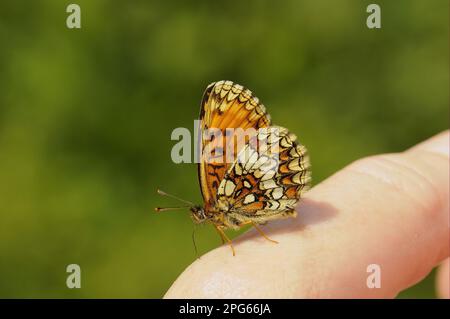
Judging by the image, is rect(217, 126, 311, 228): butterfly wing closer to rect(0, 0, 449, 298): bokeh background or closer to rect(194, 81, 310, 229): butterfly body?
rect(194, 81, 310, 229): butterfly body

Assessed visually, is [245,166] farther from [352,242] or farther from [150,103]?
[150,103]

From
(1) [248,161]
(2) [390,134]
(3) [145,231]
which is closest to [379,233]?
(1) [248,161]

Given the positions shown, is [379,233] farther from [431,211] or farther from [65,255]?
[65,255]

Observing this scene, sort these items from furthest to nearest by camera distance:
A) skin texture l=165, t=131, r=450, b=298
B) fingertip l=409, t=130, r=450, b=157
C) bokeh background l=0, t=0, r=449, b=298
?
bokeh background l=0, t=0, r=449, b=298
fingertip l=409, t=130, r=450, b=157
skin texture l=165, t=131, r=450, b=298

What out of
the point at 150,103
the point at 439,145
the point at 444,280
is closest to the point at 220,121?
the point at 439,145

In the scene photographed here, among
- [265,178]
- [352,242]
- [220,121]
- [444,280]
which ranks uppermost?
[220,121]

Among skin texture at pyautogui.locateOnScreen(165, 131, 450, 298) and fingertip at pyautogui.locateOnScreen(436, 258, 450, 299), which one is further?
fingertip at pyautogui.locateOnScreen(436, 258, 450, 299)

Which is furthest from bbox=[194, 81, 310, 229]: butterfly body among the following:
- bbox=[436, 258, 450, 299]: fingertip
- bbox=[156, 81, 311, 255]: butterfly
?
bbox=[436, 258, 450, 299]: fingertip
